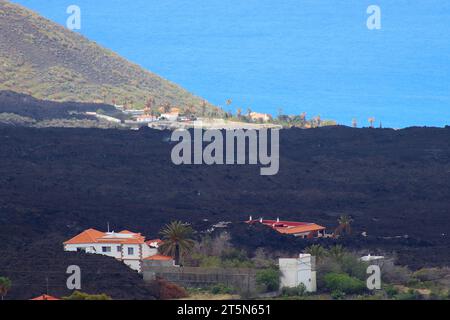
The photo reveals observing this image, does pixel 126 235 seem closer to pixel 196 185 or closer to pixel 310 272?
pixel 310 272

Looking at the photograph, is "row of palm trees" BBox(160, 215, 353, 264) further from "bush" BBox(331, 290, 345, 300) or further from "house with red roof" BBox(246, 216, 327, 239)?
"house with red roof" BBox(246, 216, 327, 239)

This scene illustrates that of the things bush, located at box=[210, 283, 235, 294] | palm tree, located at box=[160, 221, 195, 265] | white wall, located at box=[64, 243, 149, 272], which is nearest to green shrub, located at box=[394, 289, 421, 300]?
bush, located at box=[210, 283, 235, 294]

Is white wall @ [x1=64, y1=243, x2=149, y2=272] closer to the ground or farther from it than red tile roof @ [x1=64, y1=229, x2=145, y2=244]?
closer to the ground

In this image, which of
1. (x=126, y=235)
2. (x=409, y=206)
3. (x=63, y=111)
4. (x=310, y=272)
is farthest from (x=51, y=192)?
(x=63, y=111)

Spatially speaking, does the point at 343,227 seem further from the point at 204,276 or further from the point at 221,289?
the point at 221,289

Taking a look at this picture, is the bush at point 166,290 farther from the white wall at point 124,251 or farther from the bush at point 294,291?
Answer: the white wall at point 124,251
